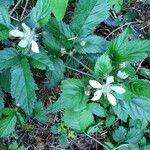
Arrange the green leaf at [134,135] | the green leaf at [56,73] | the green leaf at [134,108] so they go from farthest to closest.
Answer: the green leaf at [134,135] → the green leaf at [56,73] → the green leaf at [134,108]

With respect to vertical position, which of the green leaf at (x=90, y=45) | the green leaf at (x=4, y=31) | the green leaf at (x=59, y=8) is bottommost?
the green leaf at (x=90, y=45)

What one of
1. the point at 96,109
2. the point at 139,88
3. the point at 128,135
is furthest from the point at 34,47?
the point at 128,135

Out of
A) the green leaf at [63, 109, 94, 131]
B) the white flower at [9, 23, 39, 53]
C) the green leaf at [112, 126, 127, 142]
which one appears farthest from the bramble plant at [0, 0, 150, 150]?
the green leaf at [112, 126, 127, 142]

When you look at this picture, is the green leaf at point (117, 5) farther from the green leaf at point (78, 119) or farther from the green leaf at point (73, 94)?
→ the green leaf at point (73, 94)

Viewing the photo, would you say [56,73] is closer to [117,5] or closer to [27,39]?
[27,39]

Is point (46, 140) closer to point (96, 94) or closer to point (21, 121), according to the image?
point (21, 121)

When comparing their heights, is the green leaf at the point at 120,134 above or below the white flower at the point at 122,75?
below

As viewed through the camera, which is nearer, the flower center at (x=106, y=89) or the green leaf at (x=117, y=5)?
the flower center at (x=106, y=89)

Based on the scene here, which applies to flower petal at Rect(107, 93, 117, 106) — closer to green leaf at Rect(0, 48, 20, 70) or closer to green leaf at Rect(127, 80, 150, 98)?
green leaf at Rect(127, 80, 150, 98)

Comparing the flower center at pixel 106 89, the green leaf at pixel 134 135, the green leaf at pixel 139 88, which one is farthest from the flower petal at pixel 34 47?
the green leaf at pixel 134 135
